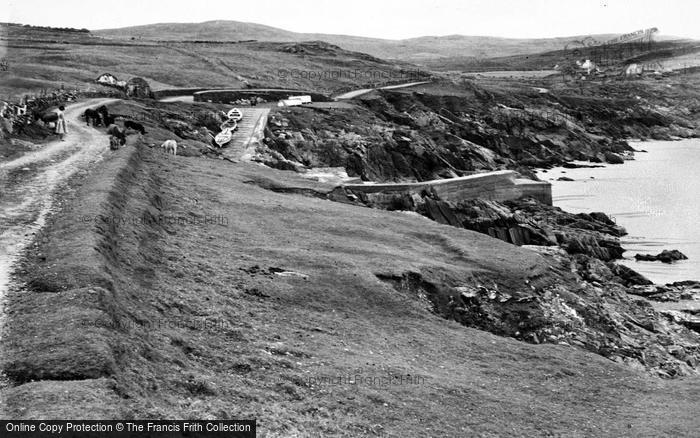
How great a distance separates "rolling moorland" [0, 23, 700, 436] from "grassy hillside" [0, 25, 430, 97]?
32.7 m

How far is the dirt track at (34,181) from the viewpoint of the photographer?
19156mm

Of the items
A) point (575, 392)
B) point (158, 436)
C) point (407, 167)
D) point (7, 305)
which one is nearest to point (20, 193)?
point (7, 305)

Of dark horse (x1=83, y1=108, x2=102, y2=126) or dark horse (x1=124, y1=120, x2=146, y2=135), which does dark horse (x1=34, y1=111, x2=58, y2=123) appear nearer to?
dark horse (x1=83, y1=108, x2=102, y2=126)

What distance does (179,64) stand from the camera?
10238 cm

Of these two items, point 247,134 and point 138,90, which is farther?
point 138,90

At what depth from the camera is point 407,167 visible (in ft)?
208

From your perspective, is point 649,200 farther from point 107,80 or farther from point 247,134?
point 107,80

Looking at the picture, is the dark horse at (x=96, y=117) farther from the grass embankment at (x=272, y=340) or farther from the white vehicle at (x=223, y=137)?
the grass embankment at (x=272, y=340)

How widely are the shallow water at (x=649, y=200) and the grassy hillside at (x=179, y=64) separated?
3739cm

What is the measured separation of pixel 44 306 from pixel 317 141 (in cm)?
4568

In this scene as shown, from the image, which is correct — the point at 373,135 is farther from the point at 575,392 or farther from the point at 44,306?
the point at 44,306

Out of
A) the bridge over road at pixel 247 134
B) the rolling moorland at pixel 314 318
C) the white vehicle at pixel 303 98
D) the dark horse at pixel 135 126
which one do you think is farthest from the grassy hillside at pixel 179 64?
the rolling moorland at pixel 314 318

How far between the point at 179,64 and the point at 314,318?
87608 millimetres

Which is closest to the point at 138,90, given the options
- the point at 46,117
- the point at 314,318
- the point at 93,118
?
the point at 93,118
